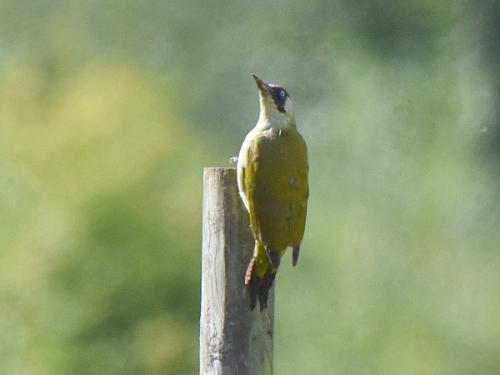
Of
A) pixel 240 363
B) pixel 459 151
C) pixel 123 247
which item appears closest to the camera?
pixel 240 363

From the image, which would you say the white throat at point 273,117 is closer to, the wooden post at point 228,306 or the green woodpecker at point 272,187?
the green woodpecker at point 272,187

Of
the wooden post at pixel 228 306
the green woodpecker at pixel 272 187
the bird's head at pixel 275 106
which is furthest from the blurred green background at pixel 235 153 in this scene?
the wooden post at pixel 228 306

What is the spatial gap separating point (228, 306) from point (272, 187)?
64 cm

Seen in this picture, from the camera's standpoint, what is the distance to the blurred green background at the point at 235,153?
6910 mm

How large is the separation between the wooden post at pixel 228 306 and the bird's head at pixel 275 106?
95cm

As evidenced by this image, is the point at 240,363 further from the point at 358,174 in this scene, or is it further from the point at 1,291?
the point at 1,291

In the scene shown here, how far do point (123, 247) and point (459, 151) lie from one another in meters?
1.97

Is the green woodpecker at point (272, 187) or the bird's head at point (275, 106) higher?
the bird's head at point (275, 106)

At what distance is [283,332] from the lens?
721cm

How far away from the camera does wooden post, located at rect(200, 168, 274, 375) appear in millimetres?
2703

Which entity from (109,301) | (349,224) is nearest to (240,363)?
(349,224)

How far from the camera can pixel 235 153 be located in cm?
691

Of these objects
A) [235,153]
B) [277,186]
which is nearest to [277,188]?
[277,186]

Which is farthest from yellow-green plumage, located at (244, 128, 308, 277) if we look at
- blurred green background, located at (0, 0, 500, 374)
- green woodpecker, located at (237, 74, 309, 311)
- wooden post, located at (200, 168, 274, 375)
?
blurred green background, located at (0, 0, 500, 374)
